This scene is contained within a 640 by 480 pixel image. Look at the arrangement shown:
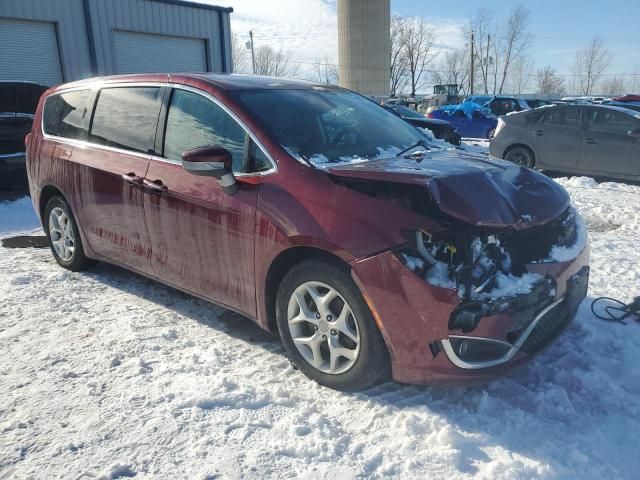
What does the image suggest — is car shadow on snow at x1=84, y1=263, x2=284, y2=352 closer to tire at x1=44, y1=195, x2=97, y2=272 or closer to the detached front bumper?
tire at x1=44, y1=195, x2=97, y2=272

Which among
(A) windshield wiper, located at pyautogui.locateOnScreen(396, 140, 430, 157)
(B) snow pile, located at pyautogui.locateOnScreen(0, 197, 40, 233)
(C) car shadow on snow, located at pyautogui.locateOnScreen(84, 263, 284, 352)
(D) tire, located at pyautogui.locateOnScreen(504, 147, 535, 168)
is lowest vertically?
(C) car shadow on snow, located at pyautogui.locateOnScreen(84, 263, 284, 352)

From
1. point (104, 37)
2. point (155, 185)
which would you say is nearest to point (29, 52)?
point (104, 37)

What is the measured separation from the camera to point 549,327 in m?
2.80

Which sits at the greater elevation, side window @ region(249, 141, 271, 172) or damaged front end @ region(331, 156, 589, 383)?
side window @ region(249, 141, 271, 172)

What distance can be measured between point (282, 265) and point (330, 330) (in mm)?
474

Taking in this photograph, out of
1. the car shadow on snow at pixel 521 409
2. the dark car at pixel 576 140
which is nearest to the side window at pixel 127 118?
the car shadow on snow at pixel 521 409

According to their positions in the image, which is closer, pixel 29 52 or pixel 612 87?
pixel 29 52

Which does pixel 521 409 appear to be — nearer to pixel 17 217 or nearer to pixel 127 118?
pixel 127 118

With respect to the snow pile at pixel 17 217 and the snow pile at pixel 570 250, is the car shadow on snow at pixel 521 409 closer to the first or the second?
the snow pile at pixel 570 250

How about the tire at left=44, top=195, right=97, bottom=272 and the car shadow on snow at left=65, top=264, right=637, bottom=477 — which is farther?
the tire at left=44, top=195, right=97, bottom=272

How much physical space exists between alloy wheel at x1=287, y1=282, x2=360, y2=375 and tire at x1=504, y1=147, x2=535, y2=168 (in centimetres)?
881

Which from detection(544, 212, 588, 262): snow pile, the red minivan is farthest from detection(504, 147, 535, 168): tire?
detection(544, 212, 588, 262): snow pile

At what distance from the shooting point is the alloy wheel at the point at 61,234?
185 inches

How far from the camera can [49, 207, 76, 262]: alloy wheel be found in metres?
4.70
